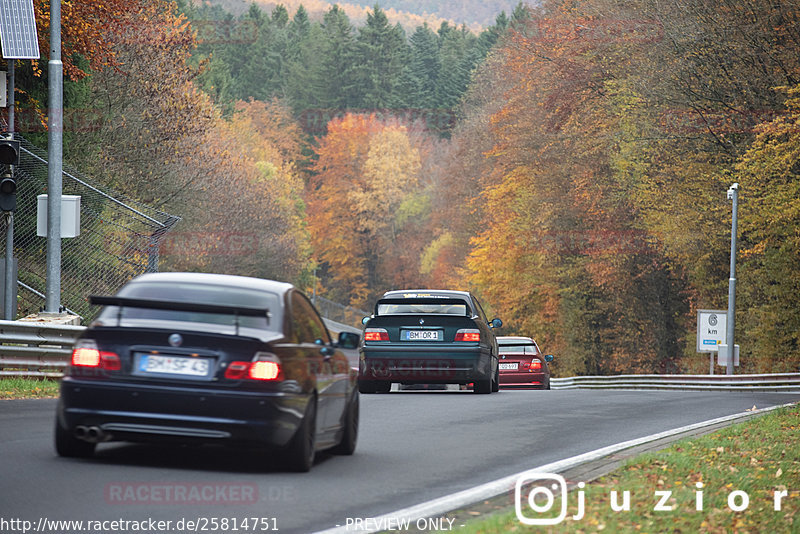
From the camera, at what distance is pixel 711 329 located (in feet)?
145

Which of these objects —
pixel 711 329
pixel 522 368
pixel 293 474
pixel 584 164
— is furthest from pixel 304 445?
pixel 584 164

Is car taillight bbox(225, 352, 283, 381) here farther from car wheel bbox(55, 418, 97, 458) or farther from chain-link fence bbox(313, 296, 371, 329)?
chain-link fence bbox(313, 296, 371, 329)

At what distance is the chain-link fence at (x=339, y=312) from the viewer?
10631cm

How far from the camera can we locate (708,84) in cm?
4069

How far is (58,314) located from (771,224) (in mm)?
22946

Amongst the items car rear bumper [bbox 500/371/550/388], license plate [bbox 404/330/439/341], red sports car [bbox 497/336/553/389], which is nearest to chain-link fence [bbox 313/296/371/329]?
red sports car [bbox 497/336/553/389]

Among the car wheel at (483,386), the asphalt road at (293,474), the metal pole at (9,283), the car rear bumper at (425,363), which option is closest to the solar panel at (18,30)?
the metal pole at (9,283)

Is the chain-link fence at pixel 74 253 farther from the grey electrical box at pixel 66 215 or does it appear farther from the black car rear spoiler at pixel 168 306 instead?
the black car rear spoiler at pixel 168 306

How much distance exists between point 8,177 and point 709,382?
86.7ft

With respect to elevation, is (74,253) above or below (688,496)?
above

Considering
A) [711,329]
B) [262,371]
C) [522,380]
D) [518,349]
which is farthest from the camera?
[711,329]

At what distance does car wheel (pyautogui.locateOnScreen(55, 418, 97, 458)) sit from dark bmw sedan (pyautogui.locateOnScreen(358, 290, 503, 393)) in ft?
35.2

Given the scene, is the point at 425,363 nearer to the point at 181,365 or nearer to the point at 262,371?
the point at 262,371

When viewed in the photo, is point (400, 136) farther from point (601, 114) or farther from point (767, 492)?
point (767, 492)
